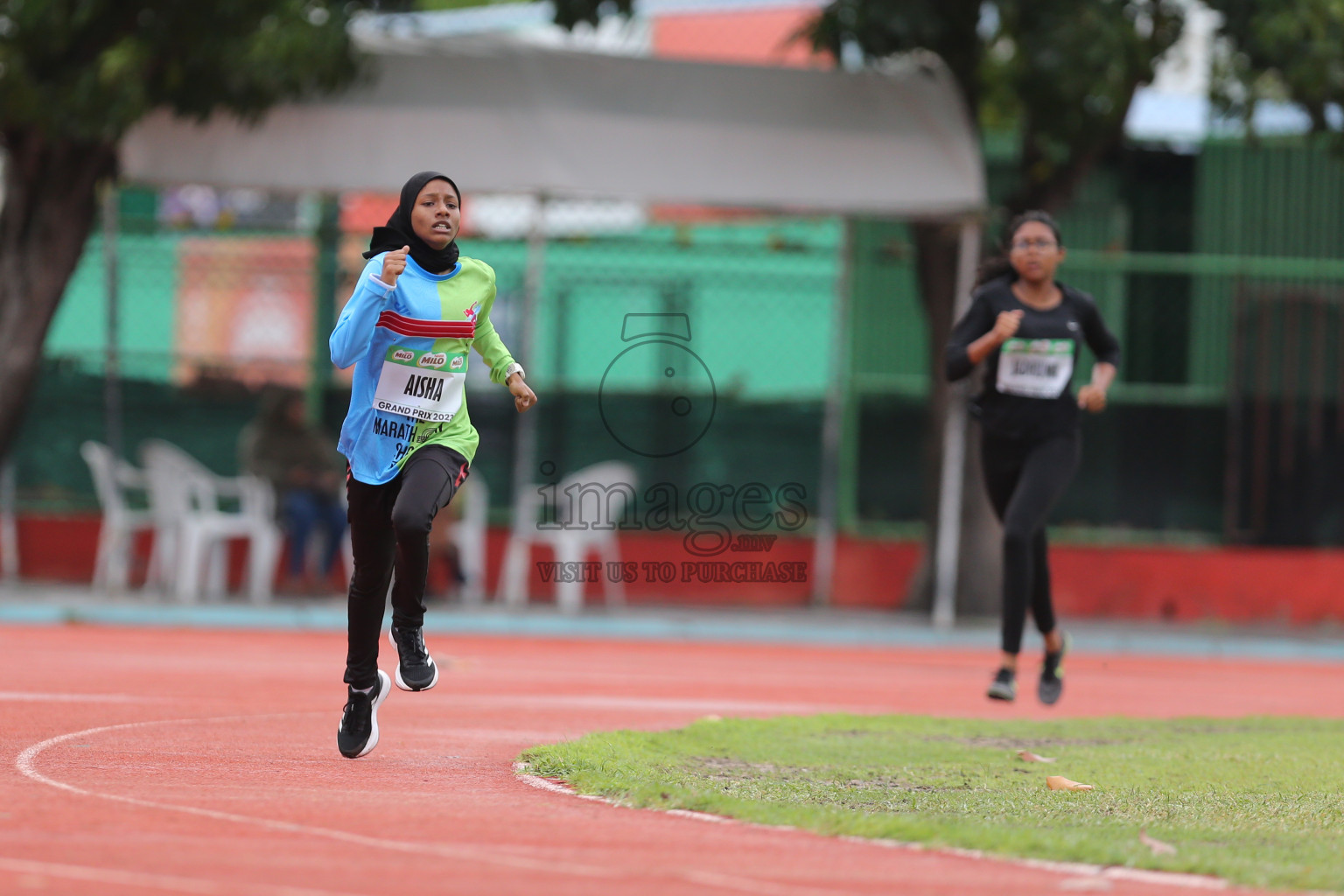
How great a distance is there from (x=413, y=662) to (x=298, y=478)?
30.6ft

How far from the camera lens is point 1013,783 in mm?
6262

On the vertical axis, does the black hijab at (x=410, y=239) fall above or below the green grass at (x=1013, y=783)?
above

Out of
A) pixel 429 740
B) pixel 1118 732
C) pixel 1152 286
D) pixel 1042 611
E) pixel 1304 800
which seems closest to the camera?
pixel 1304 800

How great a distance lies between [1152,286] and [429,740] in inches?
486

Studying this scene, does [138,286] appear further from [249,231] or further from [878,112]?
[878,112]

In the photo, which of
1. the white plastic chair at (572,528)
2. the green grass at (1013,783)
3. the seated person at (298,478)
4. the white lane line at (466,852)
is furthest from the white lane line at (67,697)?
the white plastic chair at (572,528)

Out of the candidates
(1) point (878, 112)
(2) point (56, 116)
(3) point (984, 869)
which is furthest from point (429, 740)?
(1) point (878, 112)

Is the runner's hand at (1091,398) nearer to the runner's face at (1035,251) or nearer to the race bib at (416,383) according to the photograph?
the runner's face at (1035,251)

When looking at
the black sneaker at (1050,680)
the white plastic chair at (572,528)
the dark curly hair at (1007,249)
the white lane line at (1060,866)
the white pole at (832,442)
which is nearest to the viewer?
the white lane line at (1060,866)

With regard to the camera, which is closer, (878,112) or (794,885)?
(794,885)

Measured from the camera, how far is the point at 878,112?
49.4 feet

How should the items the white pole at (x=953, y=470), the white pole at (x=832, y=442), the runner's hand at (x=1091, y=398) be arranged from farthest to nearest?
the white pole at (x=832, y=442), the white pole at (x=953, y=470), the runner's hand at (x=1091, y=398)

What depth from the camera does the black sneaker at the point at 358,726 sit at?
622 centimetres

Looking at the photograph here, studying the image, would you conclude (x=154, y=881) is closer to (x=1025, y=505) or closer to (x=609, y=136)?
(x=1025, y=505)
